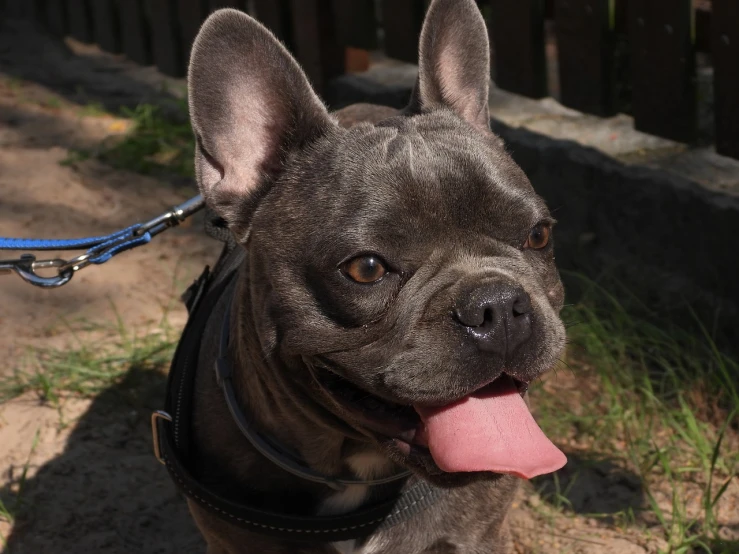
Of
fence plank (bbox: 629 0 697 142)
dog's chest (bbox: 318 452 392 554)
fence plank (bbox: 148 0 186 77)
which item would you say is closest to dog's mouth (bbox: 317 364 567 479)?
dog's chest (bbox: 318 452 392 554)

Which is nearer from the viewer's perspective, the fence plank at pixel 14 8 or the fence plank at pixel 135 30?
the fence plank at pixel 135 30

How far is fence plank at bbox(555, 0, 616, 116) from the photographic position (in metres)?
5.04

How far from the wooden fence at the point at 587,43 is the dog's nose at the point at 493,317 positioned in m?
2.41

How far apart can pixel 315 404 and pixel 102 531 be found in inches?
54.6

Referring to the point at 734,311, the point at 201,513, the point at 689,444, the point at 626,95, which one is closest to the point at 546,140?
the point at 626,95

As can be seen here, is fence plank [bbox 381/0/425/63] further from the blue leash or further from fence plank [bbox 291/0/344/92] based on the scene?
the blue leash

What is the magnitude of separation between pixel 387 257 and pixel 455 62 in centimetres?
93

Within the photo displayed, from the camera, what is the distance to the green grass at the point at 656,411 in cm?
372

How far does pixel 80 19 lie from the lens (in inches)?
336

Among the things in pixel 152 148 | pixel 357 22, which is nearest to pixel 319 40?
pixel 357 22

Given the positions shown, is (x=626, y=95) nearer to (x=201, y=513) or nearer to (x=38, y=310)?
(x=38, y=310)

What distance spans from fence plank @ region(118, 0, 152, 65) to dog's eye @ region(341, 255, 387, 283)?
5707 millimetres

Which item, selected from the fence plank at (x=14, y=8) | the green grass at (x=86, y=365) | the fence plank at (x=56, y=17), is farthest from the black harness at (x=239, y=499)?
the fence plank at (x=14, y=8)

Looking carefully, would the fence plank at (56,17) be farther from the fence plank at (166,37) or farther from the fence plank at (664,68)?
the fence plank at (664,68)
